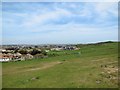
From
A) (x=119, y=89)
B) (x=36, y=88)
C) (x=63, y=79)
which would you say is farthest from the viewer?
(x=63, y=79)

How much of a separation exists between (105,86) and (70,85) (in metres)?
2.56

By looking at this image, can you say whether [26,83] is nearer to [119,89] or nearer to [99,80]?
[99,80]

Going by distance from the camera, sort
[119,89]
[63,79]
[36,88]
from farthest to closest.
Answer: [63,79] → [36,88] → [119,89]

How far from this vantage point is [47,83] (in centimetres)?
1800

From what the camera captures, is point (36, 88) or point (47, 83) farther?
point (47, 83)

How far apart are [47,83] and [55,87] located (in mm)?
1591

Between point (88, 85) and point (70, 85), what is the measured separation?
4.33 ft

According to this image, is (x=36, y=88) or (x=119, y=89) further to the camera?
(x=36, y=88)

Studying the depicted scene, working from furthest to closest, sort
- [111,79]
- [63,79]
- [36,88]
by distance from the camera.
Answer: [63,79], [111,79], [36,88]

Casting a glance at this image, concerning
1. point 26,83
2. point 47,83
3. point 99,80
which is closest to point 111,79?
point 99,80

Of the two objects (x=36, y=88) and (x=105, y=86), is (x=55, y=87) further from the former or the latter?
(x=105, y=86)

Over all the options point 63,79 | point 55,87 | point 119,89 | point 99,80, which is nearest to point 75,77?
point 63,79

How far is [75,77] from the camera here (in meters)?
19.9

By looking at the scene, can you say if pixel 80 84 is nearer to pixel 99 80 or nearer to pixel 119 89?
pixel 99 80
